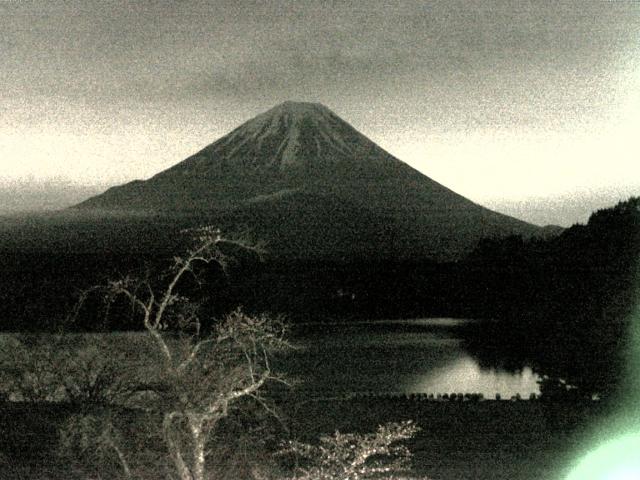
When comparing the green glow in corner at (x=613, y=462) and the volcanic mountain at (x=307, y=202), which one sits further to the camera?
the volcanic mountain at (x=307, y=202)

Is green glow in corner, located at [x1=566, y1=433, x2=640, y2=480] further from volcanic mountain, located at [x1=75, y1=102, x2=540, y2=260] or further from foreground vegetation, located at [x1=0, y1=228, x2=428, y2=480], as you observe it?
volcanic mountain, located at [x1=75, y1=102, x2=540, y2=260]

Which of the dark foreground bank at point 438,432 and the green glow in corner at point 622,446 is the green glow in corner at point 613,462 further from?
the dark foreground bank at point 438,432

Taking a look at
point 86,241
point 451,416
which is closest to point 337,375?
point 451,416

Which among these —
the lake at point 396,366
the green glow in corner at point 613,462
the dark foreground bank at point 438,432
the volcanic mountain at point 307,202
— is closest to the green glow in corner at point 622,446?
the green glow in corner at point 613,462

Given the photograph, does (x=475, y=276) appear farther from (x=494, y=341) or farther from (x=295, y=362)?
(x=295, y=362)

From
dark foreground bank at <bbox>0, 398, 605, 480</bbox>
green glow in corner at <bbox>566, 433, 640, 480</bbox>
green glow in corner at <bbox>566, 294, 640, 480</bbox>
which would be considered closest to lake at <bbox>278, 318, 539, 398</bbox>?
dark foreground bank at <bbox>0, 398, 605, 480</bbox>

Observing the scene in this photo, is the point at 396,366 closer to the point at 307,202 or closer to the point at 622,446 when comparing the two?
the point at 622,446
